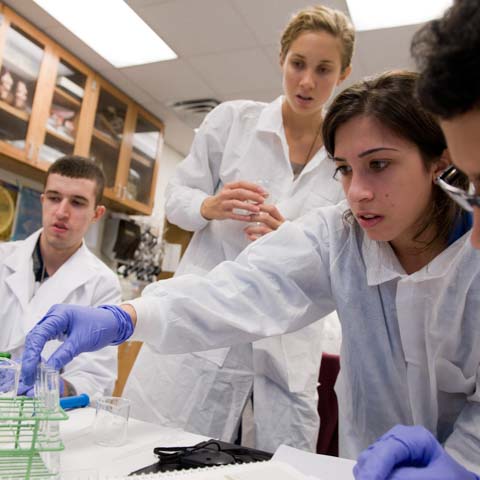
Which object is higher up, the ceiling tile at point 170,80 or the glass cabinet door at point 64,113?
the ceiling tile at point 170,80

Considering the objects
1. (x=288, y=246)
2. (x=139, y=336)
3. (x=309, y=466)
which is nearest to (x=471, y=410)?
(x=309, y=466)

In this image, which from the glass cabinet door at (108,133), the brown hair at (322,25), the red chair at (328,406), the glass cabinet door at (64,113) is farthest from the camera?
the glass cabinet door at (108,133)

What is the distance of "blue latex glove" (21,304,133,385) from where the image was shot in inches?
31.6

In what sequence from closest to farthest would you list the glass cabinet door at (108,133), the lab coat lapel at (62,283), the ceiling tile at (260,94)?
the lab coat lapel at (62,283)
the ceiling tile at (260,94)
the glass cabinet door at (108,133)

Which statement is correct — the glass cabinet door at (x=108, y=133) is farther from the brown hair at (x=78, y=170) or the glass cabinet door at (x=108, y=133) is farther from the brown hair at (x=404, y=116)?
the brown hair at (x=404, y=116)

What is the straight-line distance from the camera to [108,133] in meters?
3.20

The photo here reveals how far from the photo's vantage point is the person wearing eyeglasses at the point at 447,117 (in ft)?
1.55

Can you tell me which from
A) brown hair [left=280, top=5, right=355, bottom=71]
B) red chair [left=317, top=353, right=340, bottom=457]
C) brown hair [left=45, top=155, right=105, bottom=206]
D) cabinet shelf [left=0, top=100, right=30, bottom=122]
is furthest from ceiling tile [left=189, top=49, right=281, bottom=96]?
red chair [left=317, top=353, right=340, bottom=457]

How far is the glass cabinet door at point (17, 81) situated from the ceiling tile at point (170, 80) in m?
0.55

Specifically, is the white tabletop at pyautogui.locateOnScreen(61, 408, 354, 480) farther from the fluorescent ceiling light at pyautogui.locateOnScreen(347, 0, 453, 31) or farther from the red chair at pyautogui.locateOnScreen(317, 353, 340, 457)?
the fluorescent ceiling light at pyautogui.locateOnScreen(347, 0, 453, 31)

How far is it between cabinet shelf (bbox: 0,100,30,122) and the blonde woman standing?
154cm

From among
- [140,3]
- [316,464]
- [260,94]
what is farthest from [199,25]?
[316,464]

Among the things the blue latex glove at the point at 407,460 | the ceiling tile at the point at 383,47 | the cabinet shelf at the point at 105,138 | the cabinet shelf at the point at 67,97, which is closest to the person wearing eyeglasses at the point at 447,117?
the blue latex glove at the point at 407,460

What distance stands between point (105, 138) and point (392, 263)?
8.67 feet
